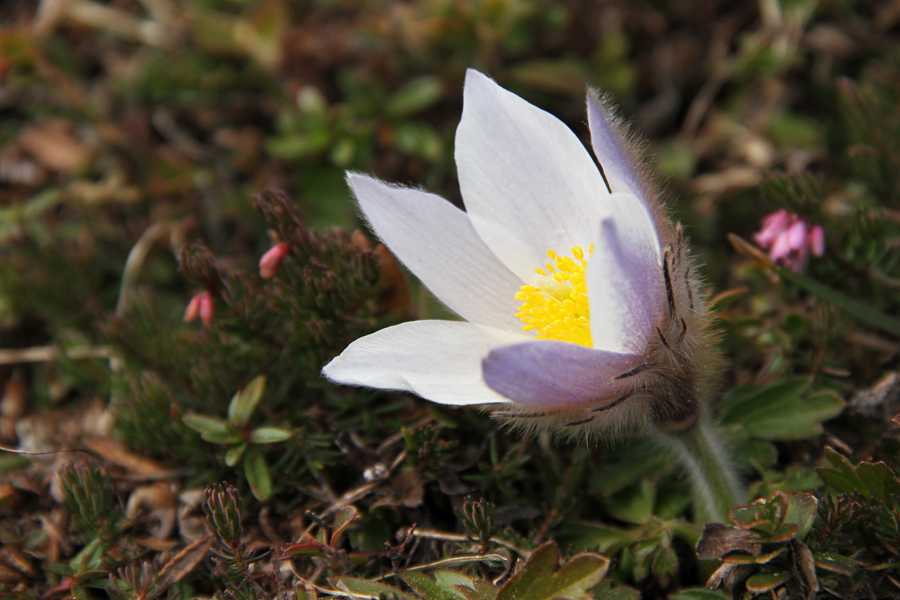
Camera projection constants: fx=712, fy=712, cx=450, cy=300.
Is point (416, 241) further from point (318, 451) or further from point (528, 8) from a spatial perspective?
point (528, 8)

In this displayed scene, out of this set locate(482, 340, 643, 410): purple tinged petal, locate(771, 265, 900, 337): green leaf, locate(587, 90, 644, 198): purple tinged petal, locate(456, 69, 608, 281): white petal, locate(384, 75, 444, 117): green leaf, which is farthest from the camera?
locate(384, 75, 444, 117): green leaf

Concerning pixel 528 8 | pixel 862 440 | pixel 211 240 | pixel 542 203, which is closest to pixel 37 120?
pixel 211 240

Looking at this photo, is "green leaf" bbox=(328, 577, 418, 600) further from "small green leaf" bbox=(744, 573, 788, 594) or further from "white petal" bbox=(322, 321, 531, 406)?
"small green leaf" bbox=(744, 573, 788, 594)

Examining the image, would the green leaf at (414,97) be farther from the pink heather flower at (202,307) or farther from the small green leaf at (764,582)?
the small green leaf at (764,582)

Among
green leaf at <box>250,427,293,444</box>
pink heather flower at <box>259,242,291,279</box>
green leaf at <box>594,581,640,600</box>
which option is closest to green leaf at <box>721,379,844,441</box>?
green leaf at <box>594,581,640,600</box>

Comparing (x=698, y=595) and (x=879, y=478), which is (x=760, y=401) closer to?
(x=879, y=478)

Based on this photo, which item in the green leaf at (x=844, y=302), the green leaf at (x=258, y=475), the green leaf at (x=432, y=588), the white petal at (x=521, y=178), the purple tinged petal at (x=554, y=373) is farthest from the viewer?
the green leaf at (x=844, y=302)

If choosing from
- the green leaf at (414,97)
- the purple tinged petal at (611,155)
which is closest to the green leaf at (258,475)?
the purple tinged petal at (611,155)

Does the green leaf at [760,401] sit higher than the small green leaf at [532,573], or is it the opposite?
the green leaf at [760,401]
